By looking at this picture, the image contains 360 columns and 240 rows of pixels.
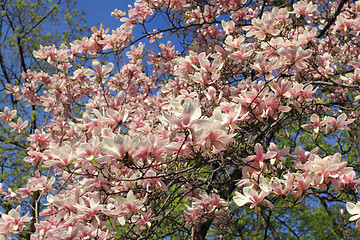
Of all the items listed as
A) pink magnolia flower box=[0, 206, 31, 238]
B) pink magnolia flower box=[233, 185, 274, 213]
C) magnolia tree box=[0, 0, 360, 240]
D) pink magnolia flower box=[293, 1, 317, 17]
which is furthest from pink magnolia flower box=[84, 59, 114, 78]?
pink magnolia flower box=[293, 1, 317, 17]

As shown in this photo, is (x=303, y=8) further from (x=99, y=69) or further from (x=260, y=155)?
(x=99, y=69)

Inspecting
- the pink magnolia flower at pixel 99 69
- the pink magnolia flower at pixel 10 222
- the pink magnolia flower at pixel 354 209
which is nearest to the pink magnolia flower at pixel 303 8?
the pink magnolia flower at pixel 99 69

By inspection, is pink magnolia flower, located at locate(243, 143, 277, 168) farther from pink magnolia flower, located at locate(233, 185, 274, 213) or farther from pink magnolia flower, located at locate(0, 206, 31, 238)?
pink magnolia flower, located at locate(0, 206, 31, 238)

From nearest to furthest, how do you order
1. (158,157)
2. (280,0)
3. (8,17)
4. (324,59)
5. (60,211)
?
1. (158,157)
2. (60,211)
3. (324,59)
4. (280,0)
5. (8,17)

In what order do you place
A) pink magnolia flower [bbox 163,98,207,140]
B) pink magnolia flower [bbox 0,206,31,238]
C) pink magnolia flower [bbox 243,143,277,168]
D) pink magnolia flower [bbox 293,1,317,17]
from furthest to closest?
pink magnolia flower [bbox 293,1,317,17] → pink magnolia flower [bbox 0,206,31,238] → pink magnolia flower [bbox 243,143,277,168] → pink magnolia flower [bbox 163,98,207,140]

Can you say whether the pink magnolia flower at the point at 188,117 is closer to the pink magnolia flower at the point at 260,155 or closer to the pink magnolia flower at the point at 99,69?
the pink magnolia flower at the point at 260,155

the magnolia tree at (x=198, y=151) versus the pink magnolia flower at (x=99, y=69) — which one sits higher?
the pink magnolia flower at (x=99, y=69)

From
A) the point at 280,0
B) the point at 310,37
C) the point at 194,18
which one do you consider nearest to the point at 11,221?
the point at 310,37

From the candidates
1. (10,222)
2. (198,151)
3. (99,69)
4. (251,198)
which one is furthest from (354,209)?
(10,222)

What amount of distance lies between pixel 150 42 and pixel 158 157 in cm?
335

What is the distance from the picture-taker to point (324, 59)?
104 inches

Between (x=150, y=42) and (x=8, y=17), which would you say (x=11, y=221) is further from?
(x=8, y=17)

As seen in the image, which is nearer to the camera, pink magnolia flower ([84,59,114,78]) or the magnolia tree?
the magnolia tree

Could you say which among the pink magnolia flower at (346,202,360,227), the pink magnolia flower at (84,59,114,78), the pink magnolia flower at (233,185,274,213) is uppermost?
the pink magnolia flower at (84,59,114,78)
